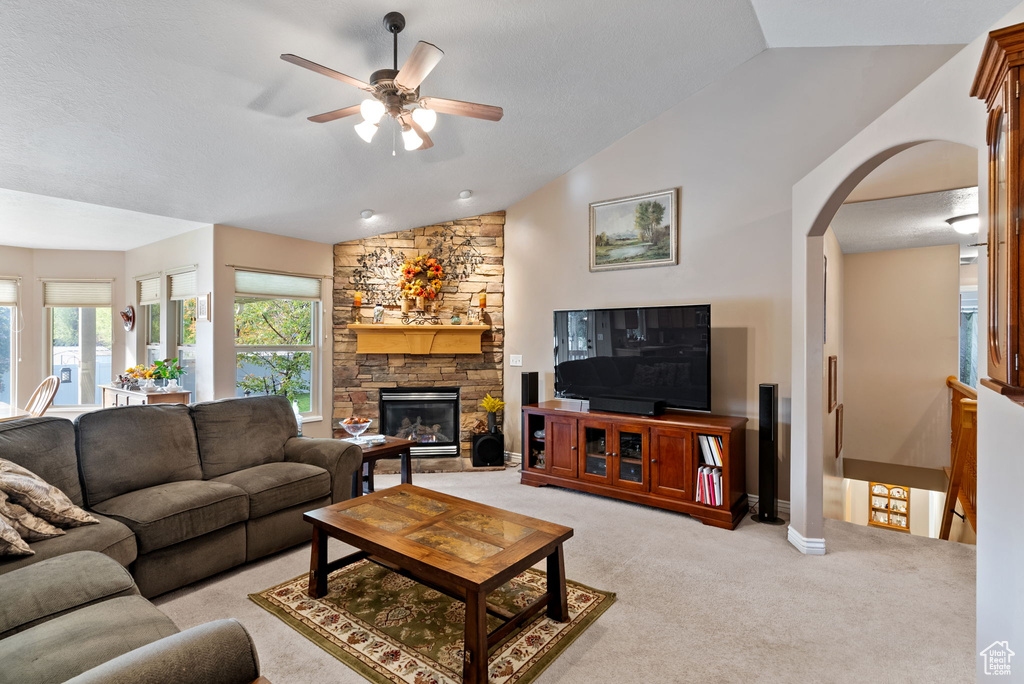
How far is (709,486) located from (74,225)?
6411mm

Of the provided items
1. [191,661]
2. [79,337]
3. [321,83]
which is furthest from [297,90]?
[79,337]

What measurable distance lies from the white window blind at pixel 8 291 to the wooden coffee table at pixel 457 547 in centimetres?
649

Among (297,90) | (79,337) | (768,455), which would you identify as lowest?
(768,455)

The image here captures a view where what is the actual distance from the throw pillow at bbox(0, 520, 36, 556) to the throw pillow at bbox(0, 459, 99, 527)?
0.56 ft

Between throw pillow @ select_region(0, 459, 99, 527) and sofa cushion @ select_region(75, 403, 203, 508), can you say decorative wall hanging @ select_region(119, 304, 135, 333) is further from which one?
throw pillow @ select_region(0, 459, 99, 527)

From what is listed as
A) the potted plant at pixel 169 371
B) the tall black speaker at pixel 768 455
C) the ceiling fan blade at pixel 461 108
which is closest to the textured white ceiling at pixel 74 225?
the potted plant at pixel 169 371

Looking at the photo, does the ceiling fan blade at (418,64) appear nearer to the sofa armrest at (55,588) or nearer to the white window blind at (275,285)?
the sofa armrest at (55,588)

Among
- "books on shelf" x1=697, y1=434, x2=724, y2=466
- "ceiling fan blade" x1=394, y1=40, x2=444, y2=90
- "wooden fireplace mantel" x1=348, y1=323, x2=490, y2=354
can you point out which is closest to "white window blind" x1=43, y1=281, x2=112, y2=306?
"wooden fireplace mantel" x1=348, y1=323, x2=490, y2=354

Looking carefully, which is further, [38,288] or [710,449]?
[38,288]

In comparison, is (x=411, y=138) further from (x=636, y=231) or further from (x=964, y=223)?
(x=964, y=223)

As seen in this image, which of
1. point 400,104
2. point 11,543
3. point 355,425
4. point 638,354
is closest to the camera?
point 11,543

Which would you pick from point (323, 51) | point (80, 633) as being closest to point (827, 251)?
point (323, 51)

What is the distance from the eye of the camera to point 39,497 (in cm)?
211

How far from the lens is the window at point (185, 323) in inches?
208
